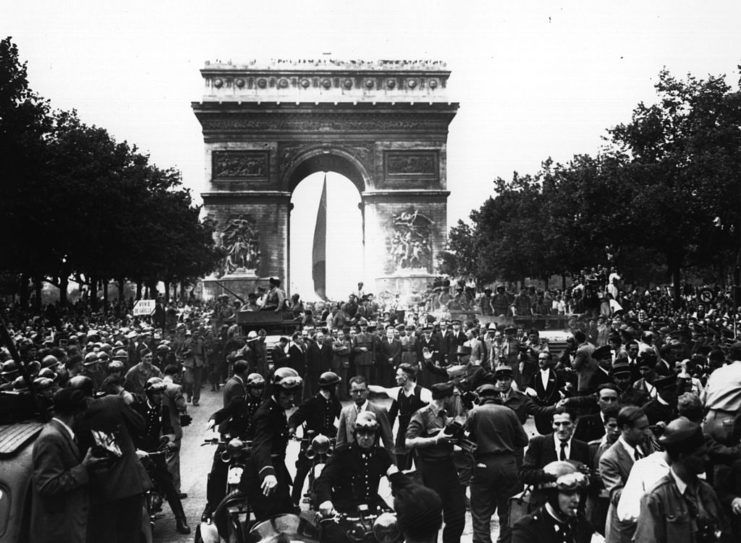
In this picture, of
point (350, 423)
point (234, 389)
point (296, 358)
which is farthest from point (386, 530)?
point (296, 358)

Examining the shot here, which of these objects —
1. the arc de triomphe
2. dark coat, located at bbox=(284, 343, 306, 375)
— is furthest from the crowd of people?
the arc de triomphe

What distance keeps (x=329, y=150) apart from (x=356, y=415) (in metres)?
41.6

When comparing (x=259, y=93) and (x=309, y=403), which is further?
(x=259, y=93)

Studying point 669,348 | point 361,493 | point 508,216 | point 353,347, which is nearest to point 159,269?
point 508,216

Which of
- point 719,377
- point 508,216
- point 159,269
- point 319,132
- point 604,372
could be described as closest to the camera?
point 719,377

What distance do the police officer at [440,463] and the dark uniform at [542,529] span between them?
6.89 ft

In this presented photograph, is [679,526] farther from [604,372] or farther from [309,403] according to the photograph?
[604,372]

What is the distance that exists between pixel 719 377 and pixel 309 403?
3.81m

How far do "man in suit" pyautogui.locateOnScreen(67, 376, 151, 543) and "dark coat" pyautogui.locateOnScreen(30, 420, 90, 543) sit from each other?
414 millimetres

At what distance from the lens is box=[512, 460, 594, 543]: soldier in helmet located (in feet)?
16.1

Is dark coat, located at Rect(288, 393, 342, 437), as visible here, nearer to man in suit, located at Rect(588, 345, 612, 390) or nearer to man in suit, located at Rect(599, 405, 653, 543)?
man in suit, located at Rect(599, 405, 653, 543)

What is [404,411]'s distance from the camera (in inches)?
359

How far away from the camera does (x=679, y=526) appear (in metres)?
4.53

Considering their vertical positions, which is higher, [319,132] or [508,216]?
[319,132]
